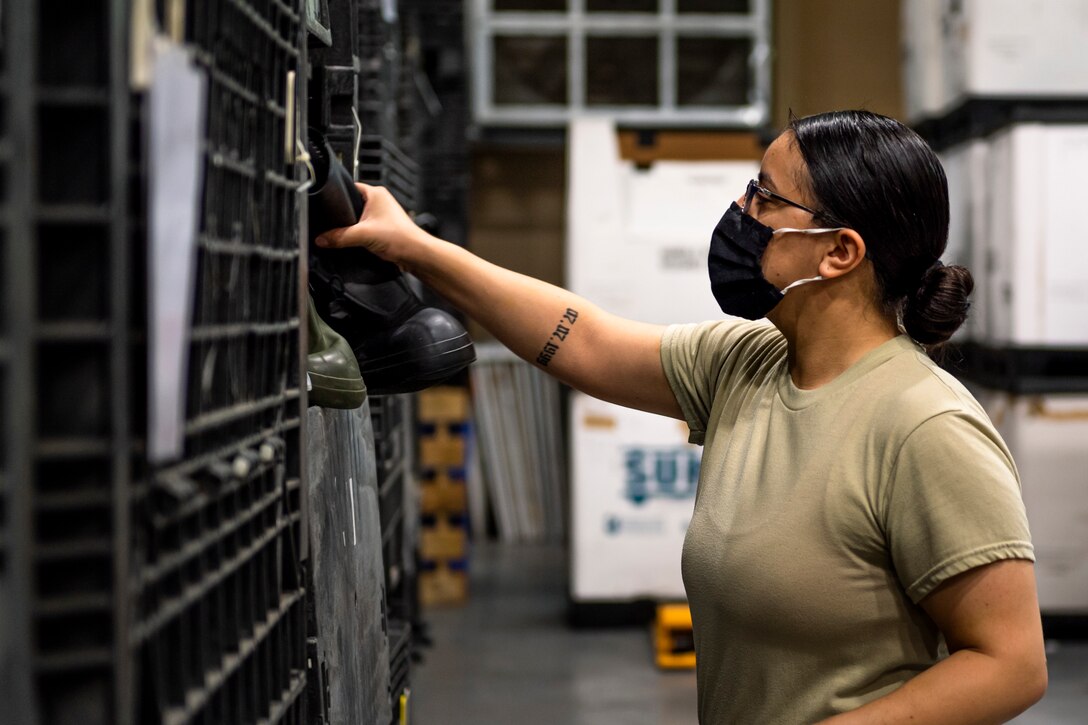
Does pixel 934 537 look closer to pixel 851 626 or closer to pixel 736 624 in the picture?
pixel 851 626

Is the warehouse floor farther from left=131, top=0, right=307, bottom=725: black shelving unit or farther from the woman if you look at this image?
left=131, top=0, right=307, bottom=725: black shelving unit

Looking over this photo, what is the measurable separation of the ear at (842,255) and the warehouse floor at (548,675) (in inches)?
75.8

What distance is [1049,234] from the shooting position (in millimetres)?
3842

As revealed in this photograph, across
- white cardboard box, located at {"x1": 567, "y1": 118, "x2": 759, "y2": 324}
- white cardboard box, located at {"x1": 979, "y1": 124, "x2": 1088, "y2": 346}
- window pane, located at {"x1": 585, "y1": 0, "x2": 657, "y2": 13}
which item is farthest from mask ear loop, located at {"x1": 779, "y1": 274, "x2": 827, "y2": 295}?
window pane, located at {"x1": 585, "y1": 0, "x2": 657, "y2": 13}

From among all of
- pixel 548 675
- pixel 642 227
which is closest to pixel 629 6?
pixel 642 227

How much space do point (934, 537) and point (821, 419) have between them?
A: 8.1 inches

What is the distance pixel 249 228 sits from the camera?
92cm

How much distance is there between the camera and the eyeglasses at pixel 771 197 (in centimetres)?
141

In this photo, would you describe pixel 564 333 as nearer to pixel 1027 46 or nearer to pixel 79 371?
pixel 79 371

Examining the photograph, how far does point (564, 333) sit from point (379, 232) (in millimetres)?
360

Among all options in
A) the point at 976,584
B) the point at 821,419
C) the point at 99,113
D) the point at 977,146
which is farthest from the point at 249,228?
the point at 977,146

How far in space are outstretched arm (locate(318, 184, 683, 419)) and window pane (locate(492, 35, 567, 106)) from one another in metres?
3.66

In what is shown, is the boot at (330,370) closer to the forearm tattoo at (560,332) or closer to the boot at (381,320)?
the boot at (381,320)

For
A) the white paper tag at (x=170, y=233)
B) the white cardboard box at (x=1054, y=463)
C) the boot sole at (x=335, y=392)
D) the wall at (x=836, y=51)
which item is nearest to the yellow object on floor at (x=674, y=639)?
the white cardboard box at (x=1054, y=463)
